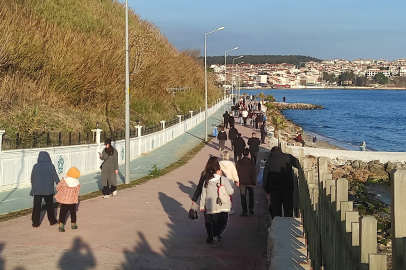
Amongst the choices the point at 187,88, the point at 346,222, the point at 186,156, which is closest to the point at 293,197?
the point at 346,222

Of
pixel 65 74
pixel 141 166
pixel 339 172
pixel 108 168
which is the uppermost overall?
pixel 65 74

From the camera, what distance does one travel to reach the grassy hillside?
24.3 meters

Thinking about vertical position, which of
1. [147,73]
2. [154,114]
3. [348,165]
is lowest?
[348,165]

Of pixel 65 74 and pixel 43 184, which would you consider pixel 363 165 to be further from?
pixel 43 184

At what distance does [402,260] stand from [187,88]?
59.5 m

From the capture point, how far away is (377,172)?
28594 mm

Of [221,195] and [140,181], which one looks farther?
[140,181]

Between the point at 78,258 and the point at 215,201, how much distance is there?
2427 millimetres

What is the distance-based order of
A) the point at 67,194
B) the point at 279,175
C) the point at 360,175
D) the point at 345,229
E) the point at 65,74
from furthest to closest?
1. the point at 65,74
2. the point at 360,175
3. the point at 279,175
4. the point at 67,194
5. the point at 345,229

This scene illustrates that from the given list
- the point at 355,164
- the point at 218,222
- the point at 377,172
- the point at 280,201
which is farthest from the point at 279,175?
the point at 355,164

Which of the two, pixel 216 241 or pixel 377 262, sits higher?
pixel 377 262

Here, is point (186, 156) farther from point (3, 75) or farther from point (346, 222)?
point (346, 222)

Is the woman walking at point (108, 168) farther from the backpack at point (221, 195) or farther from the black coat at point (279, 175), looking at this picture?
the backpack at point (221, 195)

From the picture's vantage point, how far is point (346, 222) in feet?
14.5
